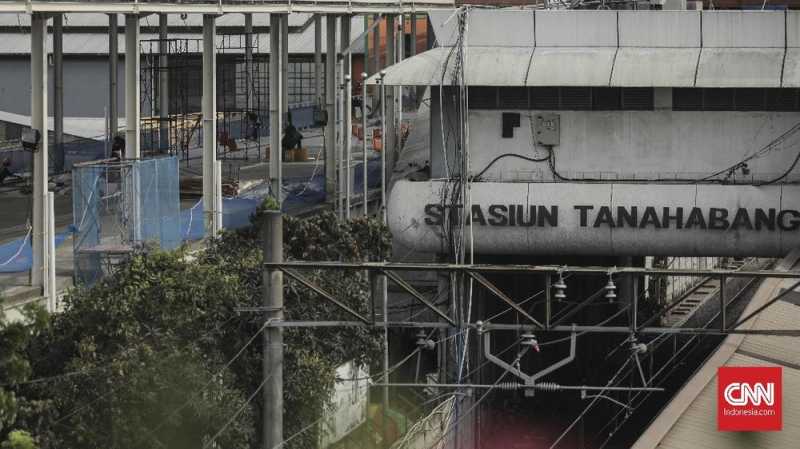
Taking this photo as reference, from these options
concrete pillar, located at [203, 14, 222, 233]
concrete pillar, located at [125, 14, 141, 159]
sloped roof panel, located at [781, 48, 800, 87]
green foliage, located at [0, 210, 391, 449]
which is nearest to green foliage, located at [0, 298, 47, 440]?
green foliage, located at [0, 210, 391, 449]

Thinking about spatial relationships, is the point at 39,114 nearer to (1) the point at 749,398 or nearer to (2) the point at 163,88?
(1) the point at 749,398

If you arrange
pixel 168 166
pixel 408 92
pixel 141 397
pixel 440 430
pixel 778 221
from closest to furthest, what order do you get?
pixel 141 397
pixel 440 430
pixel 168 166
pixel 778 221
pixel 408 92

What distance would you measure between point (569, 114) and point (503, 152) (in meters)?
1.65

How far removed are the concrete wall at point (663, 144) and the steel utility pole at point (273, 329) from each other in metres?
18.4

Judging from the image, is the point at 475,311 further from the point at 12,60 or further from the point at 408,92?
the point at 12,60

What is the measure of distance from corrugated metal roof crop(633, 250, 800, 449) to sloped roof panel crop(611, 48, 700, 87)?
327 inches

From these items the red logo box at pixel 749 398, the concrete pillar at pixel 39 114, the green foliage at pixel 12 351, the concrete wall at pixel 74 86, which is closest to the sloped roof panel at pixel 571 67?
the concrete pillar at pixel 39 114

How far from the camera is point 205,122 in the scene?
3903 cm

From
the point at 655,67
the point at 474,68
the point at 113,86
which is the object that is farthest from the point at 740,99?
the point at 113,86

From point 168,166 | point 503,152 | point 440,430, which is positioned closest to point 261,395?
point 440,430

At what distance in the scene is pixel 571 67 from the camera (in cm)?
3756

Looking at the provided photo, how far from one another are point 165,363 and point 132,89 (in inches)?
569

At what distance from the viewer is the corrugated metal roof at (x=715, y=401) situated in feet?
71.7

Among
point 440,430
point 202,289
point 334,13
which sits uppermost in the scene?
point 334,13
